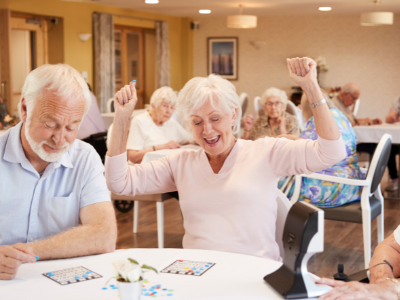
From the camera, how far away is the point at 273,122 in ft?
15.2

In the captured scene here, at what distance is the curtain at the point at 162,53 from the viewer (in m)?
10.7

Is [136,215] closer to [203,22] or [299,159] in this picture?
[299,159]

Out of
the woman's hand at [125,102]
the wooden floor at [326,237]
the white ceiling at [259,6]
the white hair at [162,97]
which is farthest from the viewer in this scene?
the white ceiling at [259,6]

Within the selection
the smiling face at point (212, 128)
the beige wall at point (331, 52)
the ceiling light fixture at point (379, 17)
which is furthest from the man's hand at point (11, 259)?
the beige wall at point (331, 52)

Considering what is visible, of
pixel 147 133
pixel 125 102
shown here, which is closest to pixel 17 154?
pixel 125 102

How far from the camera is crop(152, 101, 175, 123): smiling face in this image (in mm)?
4211

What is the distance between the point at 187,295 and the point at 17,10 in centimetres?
730

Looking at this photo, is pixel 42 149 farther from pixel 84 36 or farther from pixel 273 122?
pixel 84 36

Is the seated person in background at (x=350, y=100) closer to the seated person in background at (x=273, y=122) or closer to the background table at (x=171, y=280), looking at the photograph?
the seated person in background at (x=273, y=122)

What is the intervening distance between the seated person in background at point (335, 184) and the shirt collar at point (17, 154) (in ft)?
5.95

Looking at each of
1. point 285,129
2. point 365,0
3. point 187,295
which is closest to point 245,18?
point 365,0

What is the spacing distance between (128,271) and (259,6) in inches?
346

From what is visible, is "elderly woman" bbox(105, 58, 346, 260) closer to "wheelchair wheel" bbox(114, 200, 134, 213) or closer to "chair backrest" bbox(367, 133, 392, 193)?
"chair backrest" bbox(367, 133, 392, 193)

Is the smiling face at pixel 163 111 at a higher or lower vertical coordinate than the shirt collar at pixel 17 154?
higher
